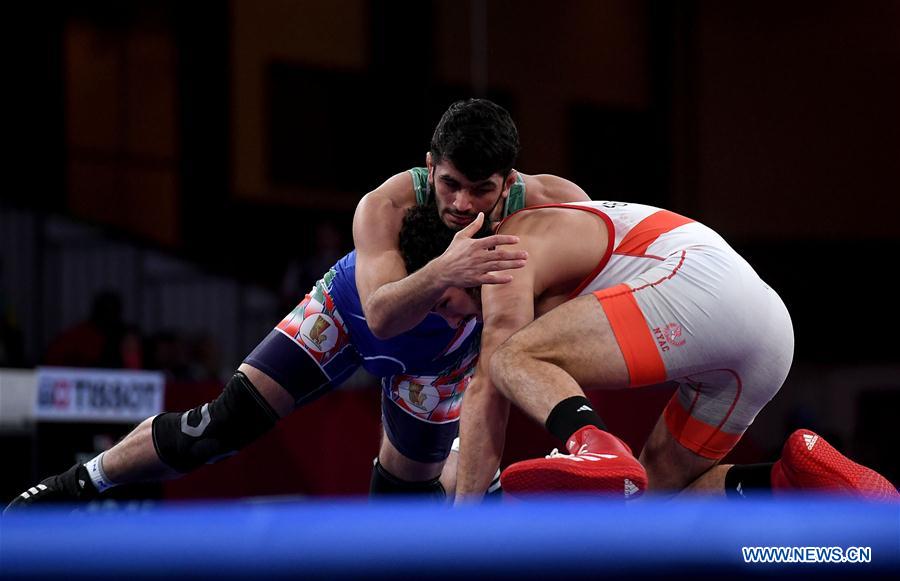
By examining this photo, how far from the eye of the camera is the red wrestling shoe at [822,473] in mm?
1936

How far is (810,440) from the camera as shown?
6.91ft

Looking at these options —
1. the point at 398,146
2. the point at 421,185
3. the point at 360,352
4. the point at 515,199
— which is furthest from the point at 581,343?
the point at 398,146

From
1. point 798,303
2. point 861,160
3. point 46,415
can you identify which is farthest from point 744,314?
point 861,160

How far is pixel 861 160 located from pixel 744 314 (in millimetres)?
7946

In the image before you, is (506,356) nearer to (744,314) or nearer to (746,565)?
(744,314)

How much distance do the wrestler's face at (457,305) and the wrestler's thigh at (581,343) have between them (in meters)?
0.45

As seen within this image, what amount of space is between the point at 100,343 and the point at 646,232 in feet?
11.8

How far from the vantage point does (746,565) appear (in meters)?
0.82

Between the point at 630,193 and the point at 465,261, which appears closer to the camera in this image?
the point at 465,261

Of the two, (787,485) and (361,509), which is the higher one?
(361,509)

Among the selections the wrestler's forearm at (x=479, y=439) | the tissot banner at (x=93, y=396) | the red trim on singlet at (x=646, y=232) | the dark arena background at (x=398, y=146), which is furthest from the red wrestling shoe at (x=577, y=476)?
the dark arena background at (x=398, y=146)

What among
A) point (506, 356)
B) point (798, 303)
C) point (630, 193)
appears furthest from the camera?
point (630, 193)
